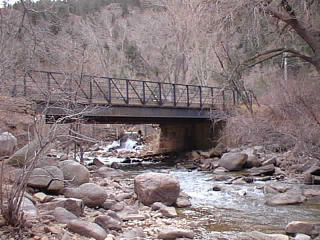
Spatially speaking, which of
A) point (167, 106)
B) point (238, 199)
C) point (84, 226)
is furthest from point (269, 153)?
point (84, 226)

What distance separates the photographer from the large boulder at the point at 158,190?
876cm

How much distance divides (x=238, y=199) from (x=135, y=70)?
3527 cm

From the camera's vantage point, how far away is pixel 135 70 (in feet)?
144

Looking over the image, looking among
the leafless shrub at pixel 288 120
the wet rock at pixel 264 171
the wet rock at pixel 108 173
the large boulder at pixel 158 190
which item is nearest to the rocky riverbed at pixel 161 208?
the large boulder at pixel 158 190

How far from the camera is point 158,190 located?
8.79 m

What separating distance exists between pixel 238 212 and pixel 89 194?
10.7ft

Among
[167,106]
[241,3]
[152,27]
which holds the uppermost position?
[152,27]

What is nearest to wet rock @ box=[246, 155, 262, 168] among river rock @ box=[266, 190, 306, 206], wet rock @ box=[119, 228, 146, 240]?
river rock @ box=[266, 190, 306, 206]

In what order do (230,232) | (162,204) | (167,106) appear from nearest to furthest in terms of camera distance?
(230,232)
(162,204)
(167,106)

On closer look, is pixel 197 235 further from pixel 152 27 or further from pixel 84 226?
pixel 152 27

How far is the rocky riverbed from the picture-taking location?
5879 millimetres

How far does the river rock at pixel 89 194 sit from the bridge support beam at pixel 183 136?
1747 centimetres

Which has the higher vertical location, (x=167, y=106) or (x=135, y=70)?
(x=135, y=70)

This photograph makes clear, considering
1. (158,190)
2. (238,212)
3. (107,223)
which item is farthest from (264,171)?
(107,223)
